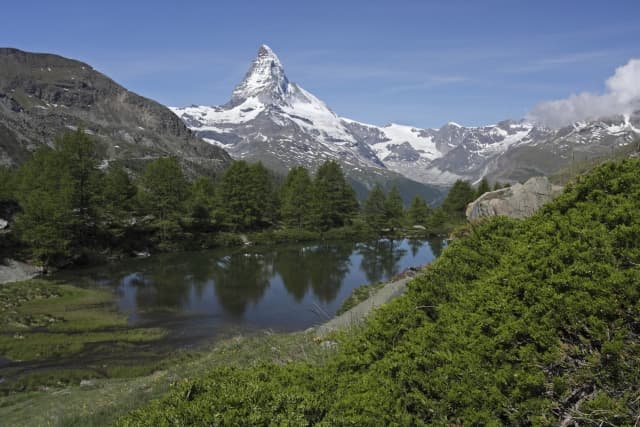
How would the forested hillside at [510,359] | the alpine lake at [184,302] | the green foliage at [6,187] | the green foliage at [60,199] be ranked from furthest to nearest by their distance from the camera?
1. the green foliage at [6,187]
2. the green foliage at [60,199]
3. the alpine lake at [184,302]
4. the forested hillside at [510,359]

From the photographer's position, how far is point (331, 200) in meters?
92.6

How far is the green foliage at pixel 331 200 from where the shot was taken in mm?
88188

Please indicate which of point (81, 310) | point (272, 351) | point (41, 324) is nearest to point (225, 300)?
point (81, 310)

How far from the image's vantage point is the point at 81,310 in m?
33.8

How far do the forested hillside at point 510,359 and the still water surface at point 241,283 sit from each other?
15.9 m

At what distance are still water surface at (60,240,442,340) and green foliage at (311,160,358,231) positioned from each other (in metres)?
18.7

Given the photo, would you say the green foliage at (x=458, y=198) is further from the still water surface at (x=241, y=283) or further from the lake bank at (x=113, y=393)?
the lake bank at (x=113, y=393)

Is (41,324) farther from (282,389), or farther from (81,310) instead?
(282,389)

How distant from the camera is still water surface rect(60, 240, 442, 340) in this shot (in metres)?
32.0

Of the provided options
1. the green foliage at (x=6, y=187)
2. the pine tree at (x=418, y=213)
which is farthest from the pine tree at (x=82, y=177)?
the pine tree at (x=418, y=213)

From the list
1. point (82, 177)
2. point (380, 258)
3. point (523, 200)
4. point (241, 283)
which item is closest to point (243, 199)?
point (82, 177)

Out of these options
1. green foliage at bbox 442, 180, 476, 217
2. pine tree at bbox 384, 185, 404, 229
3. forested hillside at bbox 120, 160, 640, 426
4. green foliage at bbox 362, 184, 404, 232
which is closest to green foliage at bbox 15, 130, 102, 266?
forested hillside at bbox 120, 160, 640, 426

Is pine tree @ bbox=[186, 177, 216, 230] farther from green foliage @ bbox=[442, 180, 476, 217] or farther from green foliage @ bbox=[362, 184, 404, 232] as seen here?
green foliage @ bbox=[442, 180, 476, 217]

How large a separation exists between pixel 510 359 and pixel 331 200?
290 feet
